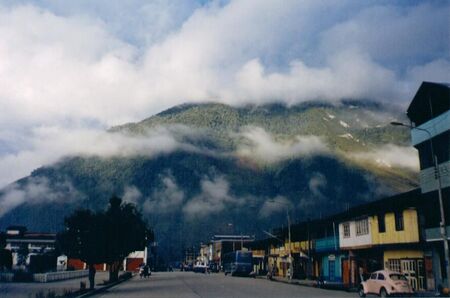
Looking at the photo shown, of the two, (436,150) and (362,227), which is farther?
(362,227)

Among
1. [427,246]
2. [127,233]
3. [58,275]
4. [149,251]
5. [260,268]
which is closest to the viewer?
[427,246]


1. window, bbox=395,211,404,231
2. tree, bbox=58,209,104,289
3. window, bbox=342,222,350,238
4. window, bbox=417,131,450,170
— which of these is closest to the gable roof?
window, bbox=417,131,450,170

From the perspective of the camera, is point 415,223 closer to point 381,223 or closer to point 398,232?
point 398,232

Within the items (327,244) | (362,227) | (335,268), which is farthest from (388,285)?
(327,244)

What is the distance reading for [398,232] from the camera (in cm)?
4284

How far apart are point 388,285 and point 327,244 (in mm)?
33251

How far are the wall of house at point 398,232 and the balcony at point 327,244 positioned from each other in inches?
463

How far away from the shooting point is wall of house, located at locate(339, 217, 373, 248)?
48.2m

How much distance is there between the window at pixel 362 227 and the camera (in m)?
49.2

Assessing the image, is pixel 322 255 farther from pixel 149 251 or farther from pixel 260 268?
pixel 149 251

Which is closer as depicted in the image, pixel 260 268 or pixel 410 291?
pixel 410 291

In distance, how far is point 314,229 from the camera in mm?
68625

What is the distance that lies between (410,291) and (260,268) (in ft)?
244

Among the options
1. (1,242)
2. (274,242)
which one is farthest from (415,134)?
(1,242)
